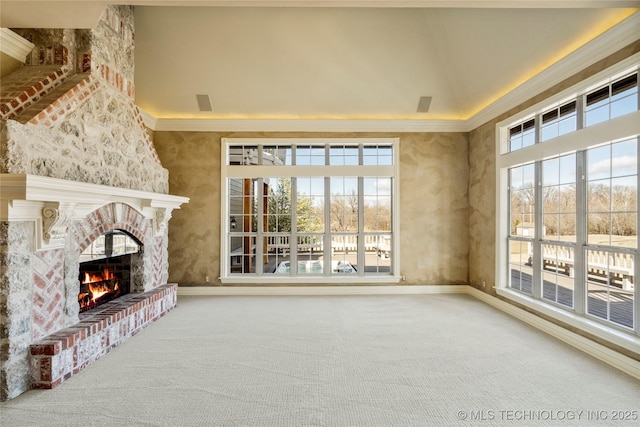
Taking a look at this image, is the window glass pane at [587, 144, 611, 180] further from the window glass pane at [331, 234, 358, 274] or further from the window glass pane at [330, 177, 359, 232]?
the window glass pane at [331, 234, 358, 274]

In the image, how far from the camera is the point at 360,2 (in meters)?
2.57

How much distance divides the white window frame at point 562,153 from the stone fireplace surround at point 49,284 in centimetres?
528

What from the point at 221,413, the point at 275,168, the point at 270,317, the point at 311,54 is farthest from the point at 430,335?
the point at 311,54

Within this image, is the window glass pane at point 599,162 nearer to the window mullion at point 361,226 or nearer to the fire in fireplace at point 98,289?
the window mullion at point 361,226

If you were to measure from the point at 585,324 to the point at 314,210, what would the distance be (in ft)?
14.4

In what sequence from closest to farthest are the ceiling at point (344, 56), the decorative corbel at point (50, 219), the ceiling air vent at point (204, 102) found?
1. the decorative corbel at point (50, 219)
2. the ceiling at point (344, 56)
3. the ceiling air vent at point (204, 102)

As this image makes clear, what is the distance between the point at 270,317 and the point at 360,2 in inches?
159

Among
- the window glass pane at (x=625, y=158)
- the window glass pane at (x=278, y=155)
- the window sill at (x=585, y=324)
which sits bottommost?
the window sill at (x=585, y=324)

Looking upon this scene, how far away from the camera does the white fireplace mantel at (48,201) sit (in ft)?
8.36

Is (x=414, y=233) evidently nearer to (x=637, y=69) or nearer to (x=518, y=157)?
(x=518, y=157)

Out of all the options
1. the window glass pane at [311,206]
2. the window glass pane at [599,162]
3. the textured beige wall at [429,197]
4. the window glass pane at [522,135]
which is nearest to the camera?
the window glass pane at [599,162]

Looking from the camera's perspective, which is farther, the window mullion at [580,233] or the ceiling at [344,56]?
the ceiling at [344,56]

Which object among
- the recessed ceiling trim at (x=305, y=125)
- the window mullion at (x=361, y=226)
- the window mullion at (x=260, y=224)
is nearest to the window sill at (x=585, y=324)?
the window mullion at (x=361, y=226)

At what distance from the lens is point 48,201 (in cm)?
283
